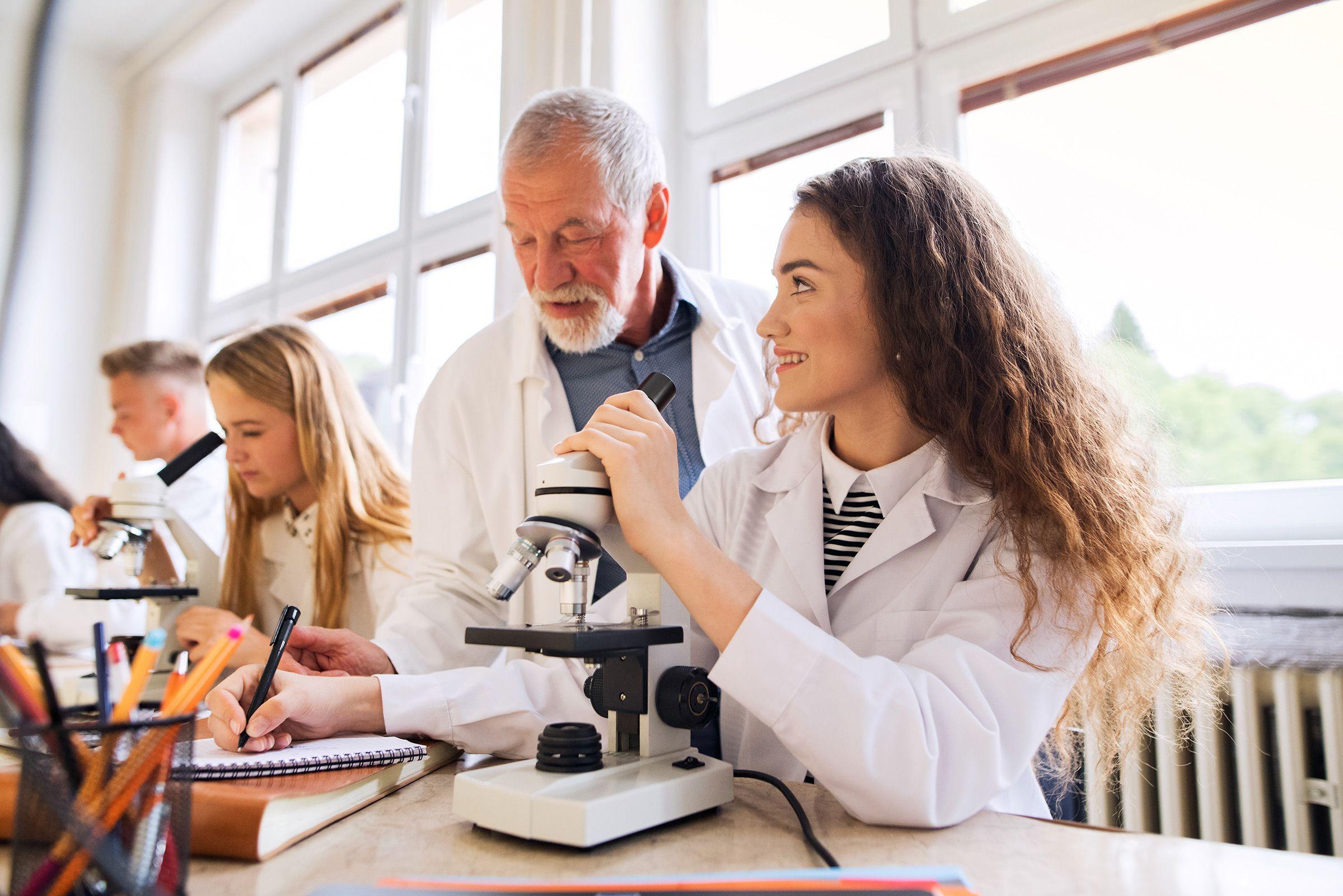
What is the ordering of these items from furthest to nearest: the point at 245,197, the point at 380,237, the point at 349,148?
the point at 245,197 → the point at 349,148 → the point at 380,237

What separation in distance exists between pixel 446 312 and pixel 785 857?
2.83 m

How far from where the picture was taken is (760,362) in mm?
1917

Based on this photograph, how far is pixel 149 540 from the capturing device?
1931 millimetres

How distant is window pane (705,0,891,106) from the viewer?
7.66ft

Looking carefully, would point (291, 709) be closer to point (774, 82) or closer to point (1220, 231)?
point (1220, 231)

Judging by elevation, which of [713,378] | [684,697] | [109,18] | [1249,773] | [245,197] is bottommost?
[1249,773]

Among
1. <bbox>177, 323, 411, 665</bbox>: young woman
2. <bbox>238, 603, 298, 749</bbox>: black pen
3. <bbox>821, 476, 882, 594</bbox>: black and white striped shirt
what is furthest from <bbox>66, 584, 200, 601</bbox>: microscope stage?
<bbox>821, 476, 882, 594</bbox>: black and white striped shirt

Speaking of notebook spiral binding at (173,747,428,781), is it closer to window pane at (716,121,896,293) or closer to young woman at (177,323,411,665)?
young woman at (177,323,411,665)

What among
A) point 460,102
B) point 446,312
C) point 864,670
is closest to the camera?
point 864,670

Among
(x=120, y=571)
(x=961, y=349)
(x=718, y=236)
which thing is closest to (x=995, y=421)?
(x=961, y=349)

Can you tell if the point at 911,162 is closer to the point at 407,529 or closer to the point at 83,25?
the point at 407,529

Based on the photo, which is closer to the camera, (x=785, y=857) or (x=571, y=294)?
(x=785, y=857)

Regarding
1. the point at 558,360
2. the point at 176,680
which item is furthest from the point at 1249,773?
the point at 176,680

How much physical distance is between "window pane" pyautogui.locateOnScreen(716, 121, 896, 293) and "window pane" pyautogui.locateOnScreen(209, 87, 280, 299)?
9.24 ft
